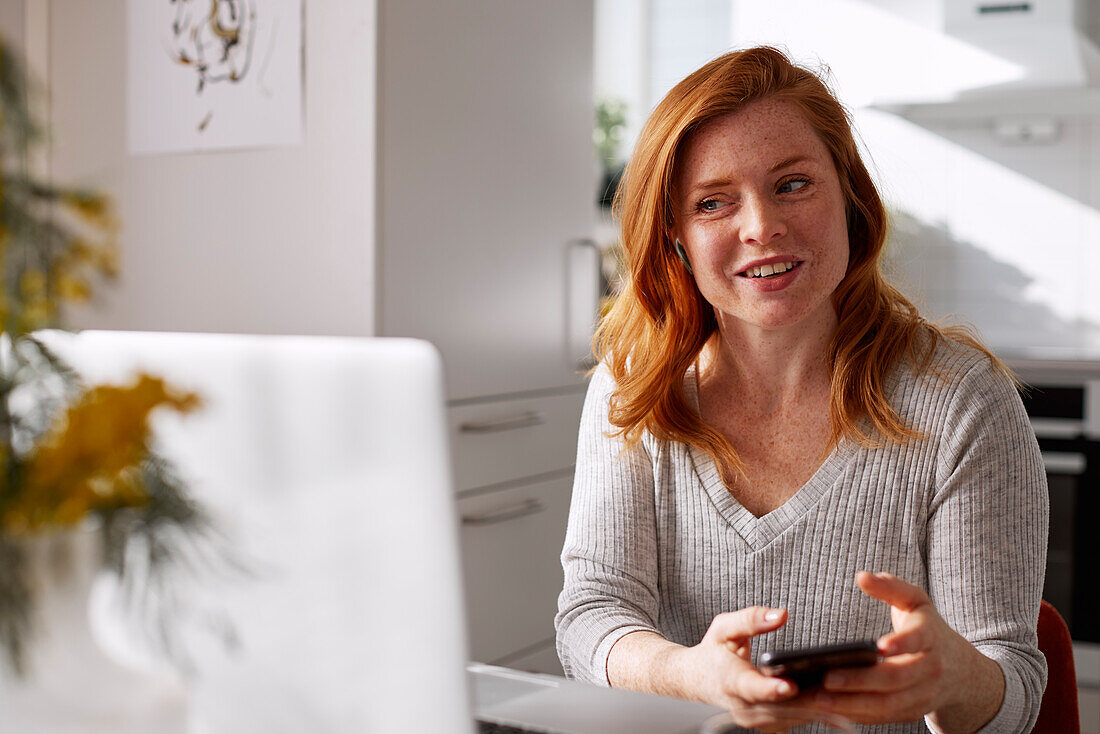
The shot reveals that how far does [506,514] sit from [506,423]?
0.61ft

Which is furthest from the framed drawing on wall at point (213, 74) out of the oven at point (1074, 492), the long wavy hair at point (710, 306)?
the oven at point (1074, 492)

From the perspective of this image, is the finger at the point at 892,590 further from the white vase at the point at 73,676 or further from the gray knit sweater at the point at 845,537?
the white vase at the point at 73,676

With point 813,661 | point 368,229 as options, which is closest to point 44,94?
point 813,661

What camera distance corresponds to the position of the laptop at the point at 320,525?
396 millimetres

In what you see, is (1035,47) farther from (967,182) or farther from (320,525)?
(320,525)

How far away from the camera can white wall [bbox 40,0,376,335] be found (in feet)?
6.21

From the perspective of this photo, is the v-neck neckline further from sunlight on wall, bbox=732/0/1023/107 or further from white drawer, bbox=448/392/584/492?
sunlight on wall, bbox=732/0/1023/107

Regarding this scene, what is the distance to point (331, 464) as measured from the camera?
0.40m

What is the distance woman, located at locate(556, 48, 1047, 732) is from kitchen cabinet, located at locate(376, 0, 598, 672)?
83 centimetres

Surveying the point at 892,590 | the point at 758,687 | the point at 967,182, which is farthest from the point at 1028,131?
the point at 758,687

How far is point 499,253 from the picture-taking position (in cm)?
218

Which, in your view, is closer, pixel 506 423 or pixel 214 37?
pixel 214 37

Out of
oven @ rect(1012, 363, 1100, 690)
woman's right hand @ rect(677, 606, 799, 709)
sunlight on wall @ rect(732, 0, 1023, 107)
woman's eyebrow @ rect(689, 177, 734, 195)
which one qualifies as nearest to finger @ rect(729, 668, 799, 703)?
woman's right hand @ rect(677, 606, 799, 709)

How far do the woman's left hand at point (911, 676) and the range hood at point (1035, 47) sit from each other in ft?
7.85
